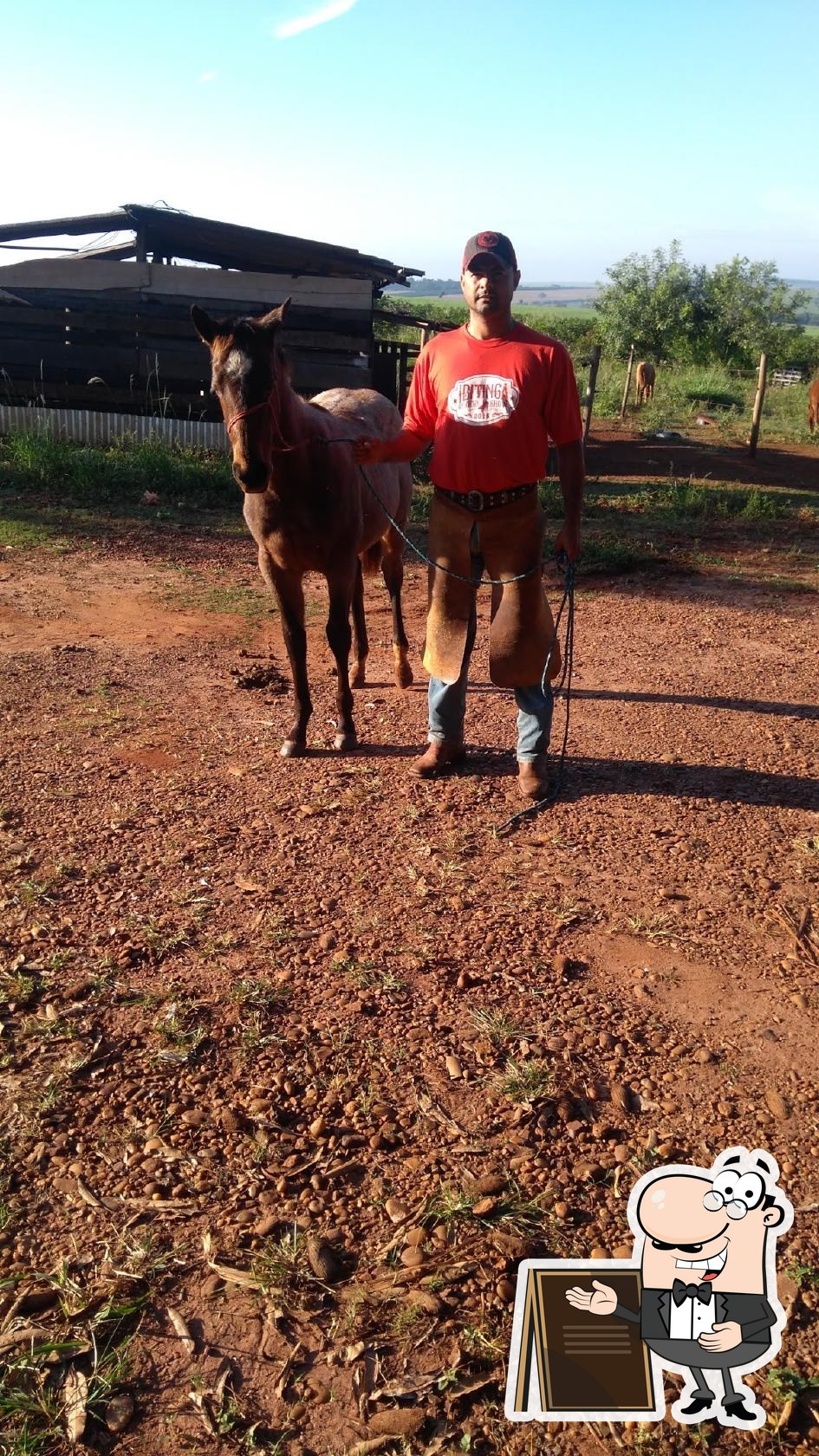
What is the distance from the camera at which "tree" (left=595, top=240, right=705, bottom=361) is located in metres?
30.5

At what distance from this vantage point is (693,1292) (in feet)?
6.40

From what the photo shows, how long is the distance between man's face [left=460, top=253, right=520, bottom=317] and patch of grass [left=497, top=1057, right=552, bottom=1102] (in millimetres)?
2769

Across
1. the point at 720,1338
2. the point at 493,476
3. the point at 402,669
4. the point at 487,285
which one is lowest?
the point at 720,1338

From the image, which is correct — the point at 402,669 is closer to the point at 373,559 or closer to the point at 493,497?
the point at 373,559

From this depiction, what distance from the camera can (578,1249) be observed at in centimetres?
219

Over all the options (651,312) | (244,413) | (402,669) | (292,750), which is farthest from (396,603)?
Answer: (651,312)

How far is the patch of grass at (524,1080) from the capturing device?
263 centimetres

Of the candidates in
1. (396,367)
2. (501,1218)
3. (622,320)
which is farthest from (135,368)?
(622,320)

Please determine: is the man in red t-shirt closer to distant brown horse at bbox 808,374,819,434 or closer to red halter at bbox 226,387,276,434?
red halter at bbox 226,387,276,434

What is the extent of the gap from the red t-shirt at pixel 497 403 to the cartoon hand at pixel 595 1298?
292 cm

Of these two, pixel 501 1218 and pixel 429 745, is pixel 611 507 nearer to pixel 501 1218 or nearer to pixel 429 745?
pixel 429 745

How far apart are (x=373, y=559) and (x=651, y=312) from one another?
28.5 m

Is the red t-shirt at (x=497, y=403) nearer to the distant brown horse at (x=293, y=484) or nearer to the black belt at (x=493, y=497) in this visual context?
the black belt at (x=493, y=497)

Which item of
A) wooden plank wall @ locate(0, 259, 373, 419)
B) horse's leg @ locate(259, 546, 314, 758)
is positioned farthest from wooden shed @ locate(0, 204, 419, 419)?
horse's leg @ locate(259, 546, 314, 758)
